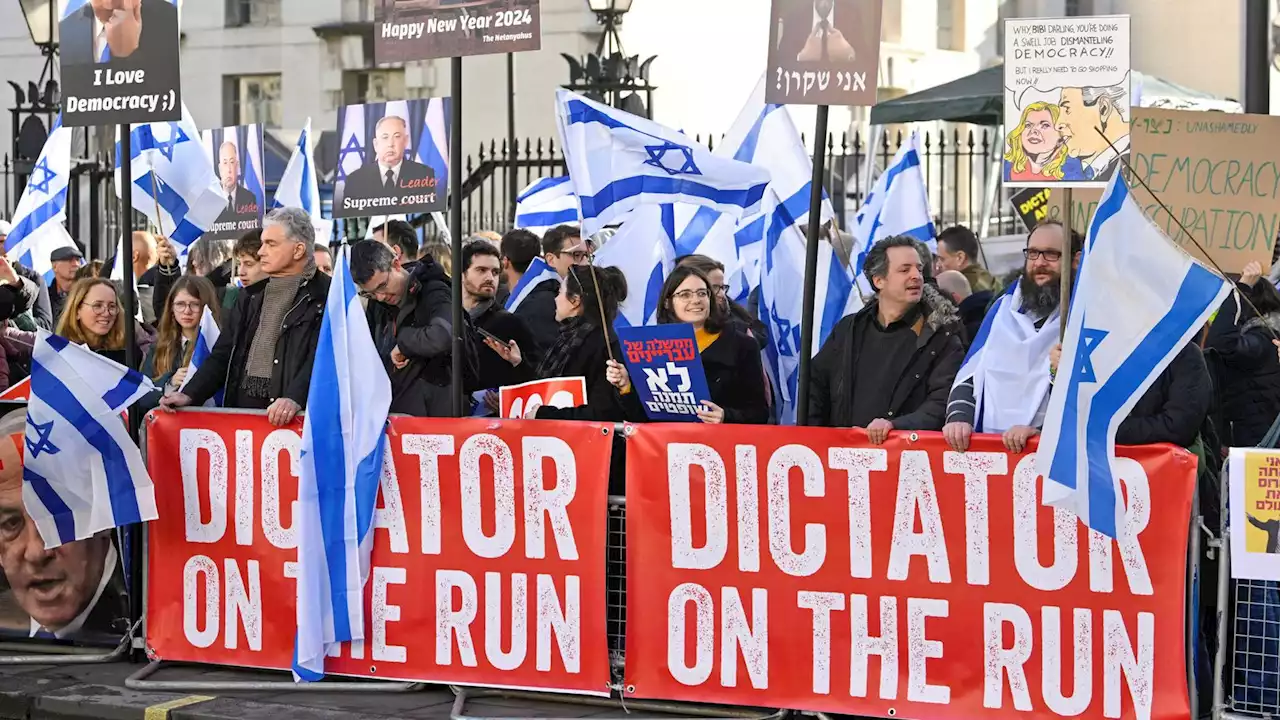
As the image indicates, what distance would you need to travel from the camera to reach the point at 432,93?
32500 millimetres

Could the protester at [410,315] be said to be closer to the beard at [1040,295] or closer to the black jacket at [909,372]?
the black jacket at [909,372]

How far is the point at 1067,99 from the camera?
7.25 meters

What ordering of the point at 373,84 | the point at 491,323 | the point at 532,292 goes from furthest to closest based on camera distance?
1. the point at 373,84
2. the point at 532,292
3. the point at 491,323

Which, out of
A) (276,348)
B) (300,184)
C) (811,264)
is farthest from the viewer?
(300,184)

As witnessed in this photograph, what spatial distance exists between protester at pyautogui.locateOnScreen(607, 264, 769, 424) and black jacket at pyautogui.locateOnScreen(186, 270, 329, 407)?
135 cm

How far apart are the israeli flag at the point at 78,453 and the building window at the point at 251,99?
84.8ft

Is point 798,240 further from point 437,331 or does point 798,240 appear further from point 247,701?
point 247,701

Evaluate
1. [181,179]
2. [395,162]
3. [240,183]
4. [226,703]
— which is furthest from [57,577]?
[181,179]

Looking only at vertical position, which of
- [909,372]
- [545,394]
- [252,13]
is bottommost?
[545,394]

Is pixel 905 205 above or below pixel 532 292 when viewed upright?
above

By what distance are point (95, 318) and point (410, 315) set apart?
1864 mm

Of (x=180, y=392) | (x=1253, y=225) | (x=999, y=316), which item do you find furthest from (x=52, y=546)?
(x=1253, y=225)

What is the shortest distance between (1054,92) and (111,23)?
15.0 ft

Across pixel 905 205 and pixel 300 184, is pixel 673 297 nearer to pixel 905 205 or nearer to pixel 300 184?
pixel 905 205
